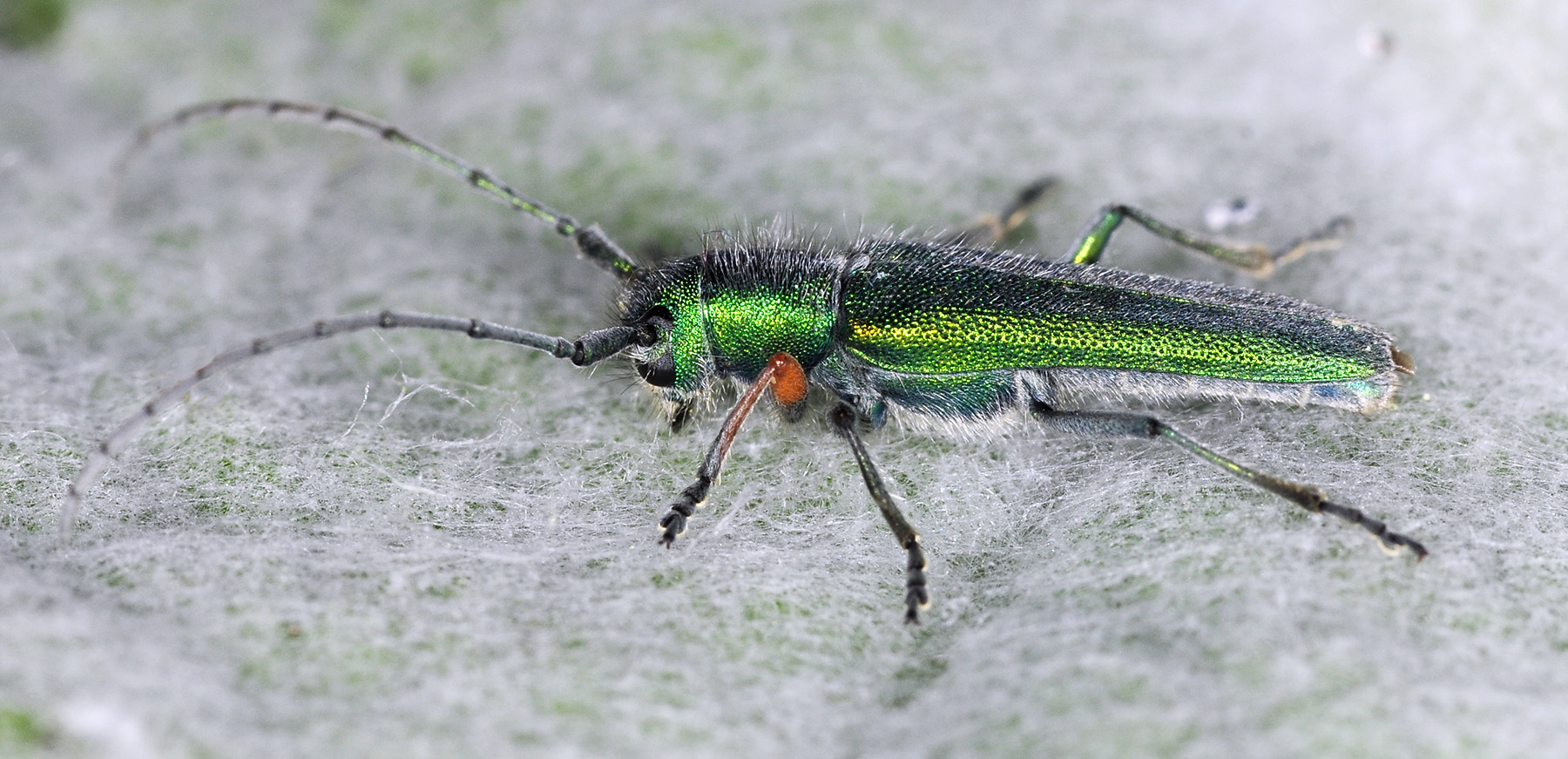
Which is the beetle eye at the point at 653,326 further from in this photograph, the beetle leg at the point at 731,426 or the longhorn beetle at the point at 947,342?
the beetle leg at the point at 731,426

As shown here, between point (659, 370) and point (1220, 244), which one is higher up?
point (659, 370)

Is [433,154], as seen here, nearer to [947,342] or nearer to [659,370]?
[659,370]

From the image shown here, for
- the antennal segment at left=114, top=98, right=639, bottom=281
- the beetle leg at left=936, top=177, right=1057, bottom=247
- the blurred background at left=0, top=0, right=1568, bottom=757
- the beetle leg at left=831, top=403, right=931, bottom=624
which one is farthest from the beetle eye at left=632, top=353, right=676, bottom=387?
the beetle leg at left=936, top=177, right=1057, bottom=247

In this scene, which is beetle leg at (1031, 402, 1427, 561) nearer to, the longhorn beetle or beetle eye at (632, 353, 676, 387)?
the longhorn beetle

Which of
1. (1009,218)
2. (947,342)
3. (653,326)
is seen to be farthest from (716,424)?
(1009,218)

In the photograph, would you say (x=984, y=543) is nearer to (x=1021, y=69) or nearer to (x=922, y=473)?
(x=922, y=473)

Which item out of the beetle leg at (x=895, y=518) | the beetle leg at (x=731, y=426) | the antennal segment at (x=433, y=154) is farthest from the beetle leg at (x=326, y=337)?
the beetle leg at (x=895, y=518)
